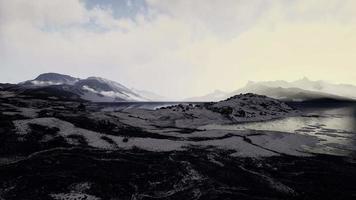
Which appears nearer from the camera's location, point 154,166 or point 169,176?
point 169,176

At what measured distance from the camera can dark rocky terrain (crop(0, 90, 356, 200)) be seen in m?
24.6

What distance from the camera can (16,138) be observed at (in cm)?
3875

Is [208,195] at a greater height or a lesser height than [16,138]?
lesser

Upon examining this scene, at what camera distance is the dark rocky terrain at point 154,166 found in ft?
80.7

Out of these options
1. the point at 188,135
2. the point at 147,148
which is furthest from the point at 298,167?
the point at 188,135

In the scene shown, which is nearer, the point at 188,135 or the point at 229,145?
the point at 229,145

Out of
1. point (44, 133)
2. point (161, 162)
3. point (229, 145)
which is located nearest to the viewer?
point (161, 162)

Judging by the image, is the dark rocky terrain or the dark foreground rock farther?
the dark rocky terrain

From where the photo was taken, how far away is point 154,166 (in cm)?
3159

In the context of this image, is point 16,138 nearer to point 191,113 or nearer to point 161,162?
point 161,162

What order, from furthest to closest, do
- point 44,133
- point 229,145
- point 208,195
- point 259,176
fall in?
point 229,145 < point 44,133 < point 259,176 < point 208,195

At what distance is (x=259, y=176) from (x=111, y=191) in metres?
14.6

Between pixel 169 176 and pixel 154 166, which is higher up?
pixel 154 166

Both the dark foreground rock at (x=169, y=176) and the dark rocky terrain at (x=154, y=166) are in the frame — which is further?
the dark rocky terrain at (x=154, y=166)
